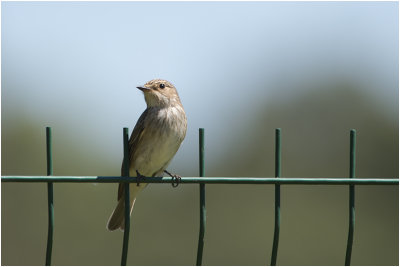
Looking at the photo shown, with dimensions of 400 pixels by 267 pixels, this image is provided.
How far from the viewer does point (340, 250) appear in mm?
20984

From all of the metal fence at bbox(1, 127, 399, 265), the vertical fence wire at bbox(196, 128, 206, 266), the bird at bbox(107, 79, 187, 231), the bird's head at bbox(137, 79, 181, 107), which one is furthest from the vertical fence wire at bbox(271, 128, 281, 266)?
the bird's head at bbox(137, 79, 181, 107)

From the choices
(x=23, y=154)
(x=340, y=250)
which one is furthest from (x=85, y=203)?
(x=340, y=250)

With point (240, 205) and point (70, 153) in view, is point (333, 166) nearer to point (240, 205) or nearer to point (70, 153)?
point (240, 205)

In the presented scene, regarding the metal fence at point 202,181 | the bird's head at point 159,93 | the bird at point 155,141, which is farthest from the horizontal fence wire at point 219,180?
the bird's head at point 159,93

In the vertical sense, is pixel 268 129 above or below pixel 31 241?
above

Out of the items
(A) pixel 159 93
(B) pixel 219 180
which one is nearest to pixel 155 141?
(A) pixel 159 93

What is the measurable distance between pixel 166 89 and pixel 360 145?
24.4 m

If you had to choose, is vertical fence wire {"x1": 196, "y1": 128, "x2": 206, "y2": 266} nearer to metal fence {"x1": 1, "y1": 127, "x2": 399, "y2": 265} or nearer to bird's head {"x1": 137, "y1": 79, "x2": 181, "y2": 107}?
metal fence {"x1": 1, "y1": 127, "x2": 399, "y2": 265}

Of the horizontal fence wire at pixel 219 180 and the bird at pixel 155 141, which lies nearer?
the horizontal fence wire at pixel 219 180

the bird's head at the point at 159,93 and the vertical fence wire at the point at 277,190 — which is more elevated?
the bird's head at the point at 159,93

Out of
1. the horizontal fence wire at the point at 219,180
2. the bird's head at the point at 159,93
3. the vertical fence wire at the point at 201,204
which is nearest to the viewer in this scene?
the horizontal fence wire at the point at 219,180

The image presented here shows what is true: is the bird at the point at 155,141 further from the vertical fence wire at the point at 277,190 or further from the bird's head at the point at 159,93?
the vertical fence wire at the point at 277,190

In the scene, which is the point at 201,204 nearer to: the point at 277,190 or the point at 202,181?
the point at 202,181

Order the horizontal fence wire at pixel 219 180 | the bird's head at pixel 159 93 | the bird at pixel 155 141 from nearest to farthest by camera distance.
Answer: the horizontal fence wire at pixel 219 180 → the bird at pixel 155 141 → the bird's head at pixel 159 93
